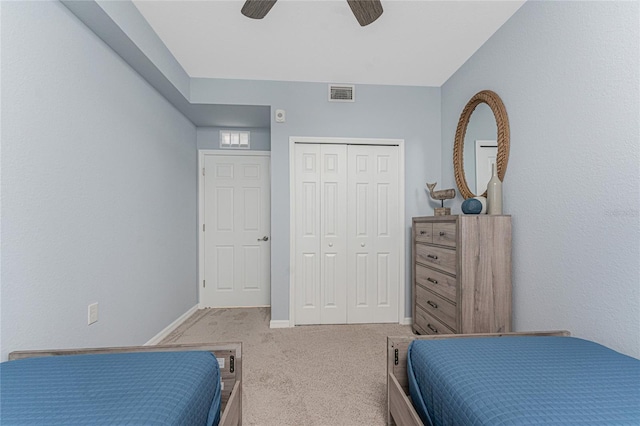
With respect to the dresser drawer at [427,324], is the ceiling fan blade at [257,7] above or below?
above

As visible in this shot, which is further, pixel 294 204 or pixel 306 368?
pixel 294 204

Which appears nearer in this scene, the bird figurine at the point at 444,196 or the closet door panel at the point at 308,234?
the bird figurine at the point at 444,196

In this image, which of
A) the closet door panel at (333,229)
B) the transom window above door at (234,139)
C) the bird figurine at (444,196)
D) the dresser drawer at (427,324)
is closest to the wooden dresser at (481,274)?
the dresser drawer at (427,324)

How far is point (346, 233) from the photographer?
3018mm

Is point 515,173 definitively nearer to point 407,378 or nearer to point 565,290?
point 565,290

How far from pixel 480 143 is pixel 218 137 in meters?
3.02

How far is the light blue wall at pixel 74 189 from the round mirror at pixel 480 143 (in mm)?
2778

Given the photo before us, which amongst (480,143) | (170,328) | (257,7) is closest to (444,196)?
→ (480,143)

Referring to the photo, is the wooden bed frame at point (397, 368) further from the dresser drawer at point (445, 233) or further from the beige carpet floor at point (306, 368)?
the dresser drawer at point (445, 233)

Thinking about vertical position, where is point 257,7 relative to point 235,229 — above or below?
above

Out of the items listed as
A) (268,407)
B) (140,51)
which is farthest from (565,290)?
(140,51)

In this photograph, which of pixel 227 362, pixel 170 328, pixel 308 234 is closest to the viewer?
pixel 227 362

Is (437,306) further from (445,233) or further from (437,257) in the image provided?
(445,233)

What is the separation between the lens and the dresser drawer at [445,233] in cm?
200
